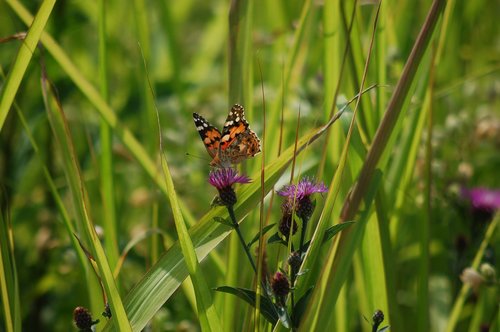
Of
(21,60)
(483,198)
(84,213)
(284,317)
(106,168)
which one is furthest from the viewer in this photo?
(483,198)

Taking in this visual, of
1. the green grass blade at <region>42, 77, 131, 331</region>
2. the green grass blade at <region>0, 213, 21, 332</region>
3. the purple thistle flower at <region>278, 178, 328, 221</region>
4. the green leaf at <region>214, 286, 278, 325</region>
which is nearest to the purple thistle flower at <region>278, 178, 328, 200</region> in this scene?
the purple thistle flower at <region>278, 178, 328, 221</region>

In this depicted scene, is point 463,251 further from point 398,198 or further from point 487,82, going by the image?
point 487,82

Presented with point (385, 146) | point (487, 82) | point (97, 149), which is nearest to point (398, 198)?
point (385, 146)

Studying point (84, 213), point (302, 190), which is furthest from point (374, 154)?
point (84, 213)

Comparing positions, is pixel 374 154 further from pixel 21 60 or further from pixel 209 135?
pixel 21 60

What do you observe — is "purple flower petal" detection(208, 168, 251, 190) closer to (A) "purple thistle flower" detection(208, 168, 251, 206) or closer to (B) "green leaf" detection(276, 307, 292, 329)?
(A) "purple thistle flower" detection(208, 168, 251, 206)

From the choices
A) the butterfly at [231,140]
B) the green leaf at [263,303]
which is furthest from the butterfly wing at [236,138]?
the green leaf at [263,303]

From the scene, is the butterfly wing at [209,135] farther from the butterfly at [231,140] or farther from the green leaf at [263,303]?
the green leaf at [263,303]
